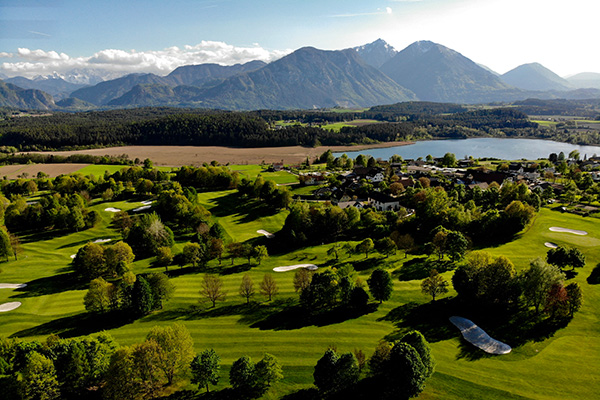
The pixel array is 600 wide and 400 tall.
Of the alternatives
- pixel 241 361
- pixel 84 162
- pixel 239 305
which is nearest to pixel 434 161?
pixel 239 305

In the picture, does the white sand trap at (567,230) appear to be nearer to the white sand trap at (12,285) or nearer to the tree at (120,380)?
the tree at (120,380)

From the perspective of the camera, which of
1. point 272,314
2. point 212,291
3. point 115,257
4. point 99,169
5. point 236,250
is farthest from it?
point 99,169

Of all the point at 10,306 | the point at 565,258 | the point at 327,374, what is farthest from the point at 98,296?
the point at 565,258

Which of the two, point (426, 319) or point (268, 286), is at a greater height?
point (268, 286)

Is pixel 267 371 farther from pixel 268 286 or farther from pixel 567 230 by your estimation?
pixel 567 230

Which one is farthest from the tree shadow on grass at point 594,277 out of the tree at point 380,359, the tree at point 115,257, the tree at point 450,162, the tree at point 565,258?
the tree at point 450,162

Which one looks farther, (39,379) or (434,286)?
(434,286)

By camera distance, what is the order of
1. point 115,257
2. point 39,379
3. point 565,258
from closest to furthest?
1. point 39,379
2. point 565,258
3. point 115,257
